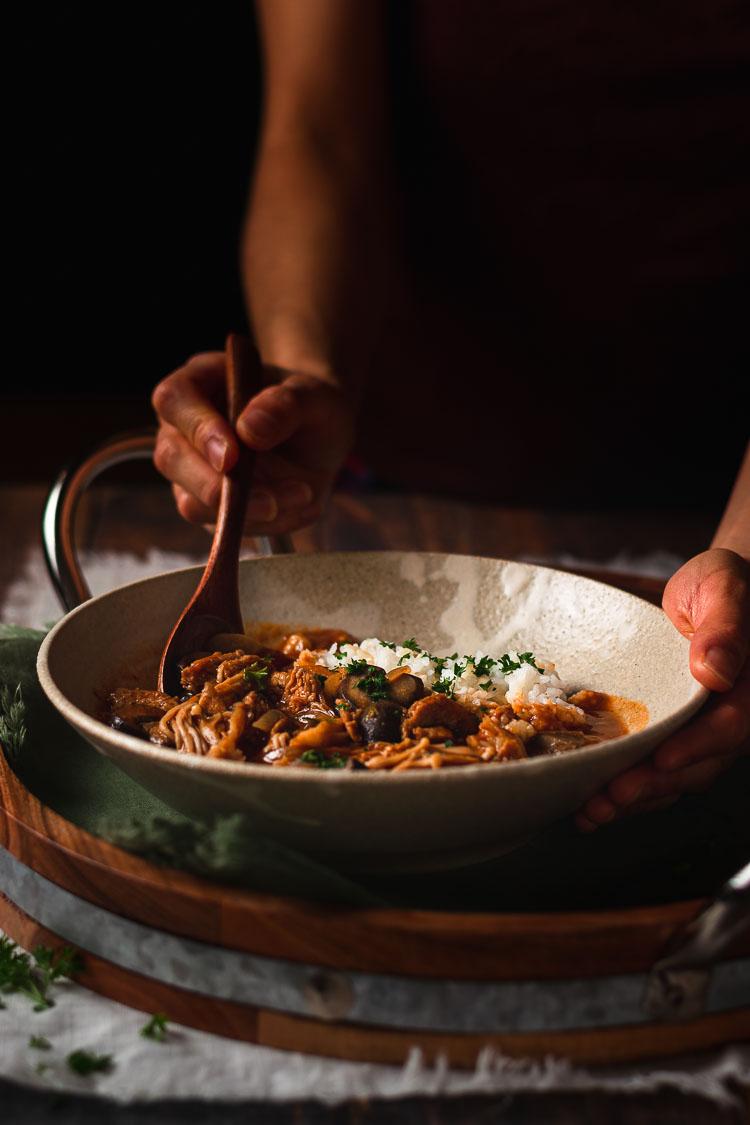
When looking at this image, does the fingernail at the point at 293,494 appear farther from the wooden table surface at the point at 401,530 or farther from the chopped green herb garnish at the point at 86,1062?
the chopped green herb garnish at the point at 86,1062

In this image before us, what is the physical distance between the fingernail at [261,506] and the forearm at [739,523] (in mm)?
782

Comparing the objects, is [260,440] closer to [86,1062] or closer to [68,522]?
[68,522]

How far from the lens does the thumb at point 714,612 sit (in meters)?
1.21

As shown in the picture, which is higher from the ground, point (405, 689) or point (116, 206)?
point (405, 689)

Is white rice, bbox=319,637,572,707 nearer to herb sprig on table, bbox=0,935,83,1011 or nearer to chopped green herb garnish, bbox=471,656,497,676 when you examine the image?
chopped green herb garnish, bbox=471,656,497,676

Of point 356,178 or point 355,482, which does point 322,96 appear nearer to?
point 356,178

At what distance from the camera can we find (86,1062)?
1.00 metres

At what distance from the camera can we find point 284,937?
1.00 metres

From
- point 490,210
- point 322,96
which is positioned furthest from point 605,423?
point 322,96

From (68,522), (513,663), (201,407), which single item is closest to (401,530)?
(201,407)

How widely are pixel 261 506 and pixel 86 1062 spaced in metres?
1.11

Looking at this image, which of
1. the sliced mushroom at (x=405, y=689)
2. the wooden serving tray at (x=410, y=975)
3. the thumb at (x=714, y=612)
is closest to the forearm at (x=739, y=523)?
A: the thumb at (x=714, y=612)

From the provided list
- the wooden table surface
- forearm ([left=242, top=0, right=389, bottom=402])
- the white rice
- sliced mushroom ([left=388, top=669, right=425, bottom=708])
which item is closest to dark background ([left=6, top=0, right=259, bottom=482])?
forearm ([left=242, top=0, right=389, bottom=402])

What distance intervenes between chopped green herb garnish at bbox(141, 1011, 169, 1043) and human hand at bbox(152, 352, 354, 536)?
0.93 metres
